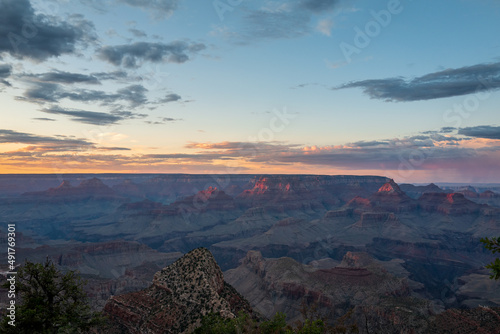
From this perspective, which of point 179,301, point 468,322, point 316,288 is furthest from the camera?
point 316,288

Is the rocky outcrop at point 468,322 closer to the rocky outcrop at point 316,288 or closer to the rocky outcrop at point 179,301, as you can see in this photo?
the rocky outcrop at point 316,288

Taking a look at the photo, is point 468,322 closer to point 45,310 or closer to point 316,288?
point 316,288

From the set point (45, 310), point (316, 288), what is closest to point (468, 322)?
point (316, 288)

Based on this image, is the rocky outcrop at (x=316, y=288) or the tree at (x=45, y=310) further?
the rocky outcrop at (x=316, y=288)

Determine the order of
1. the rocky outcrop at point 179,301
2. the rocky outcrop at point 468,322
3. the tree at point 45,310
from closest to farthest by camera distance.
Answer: the tree at point 45,310
the rocky outcrop at point 179,301
the rocky outcrop at point 468,322

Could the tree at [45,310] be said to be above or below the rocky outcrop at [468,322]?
above

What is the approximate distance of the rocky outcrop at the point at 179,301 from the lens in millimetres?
47094

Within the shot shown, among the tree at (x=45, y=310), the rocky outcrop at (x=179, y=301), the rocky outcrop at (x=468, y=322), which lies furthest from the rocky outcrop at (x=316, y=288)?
the tree at (x=45, y=310)

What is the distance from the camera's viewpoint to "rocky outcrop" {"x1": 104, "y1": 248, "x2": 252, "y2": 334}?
47.1 m

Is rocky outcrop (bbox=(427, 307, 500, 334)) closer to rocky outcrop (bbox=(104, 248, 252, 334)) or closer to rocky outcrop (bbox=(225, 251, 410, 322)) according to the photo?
rocky outcrop (bbox=(225, 251, 410, 322))

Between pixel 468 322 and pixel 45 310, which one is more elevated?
pixel 45 310

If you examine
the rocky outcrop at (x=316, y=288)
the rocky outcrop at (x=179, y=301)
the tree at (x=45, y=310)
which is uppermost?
the tree at (x=45, y=310)

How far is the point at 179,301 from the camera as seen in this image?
49844 millimetres

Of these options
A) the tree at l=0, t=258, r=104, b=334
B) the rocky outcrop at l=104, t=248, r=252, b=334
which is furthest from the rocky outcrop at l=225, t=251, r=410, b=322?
the tree at l=0, t=258, r=104, b=334
